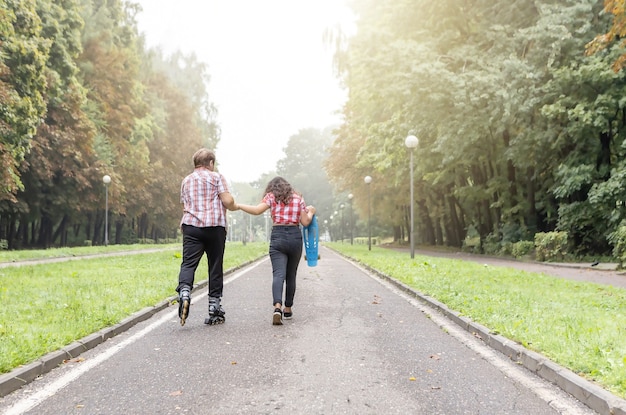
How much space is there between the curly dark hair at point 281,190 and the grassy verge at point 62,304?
2.49 metres

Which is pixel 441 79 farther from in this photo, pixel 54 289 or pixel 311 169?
pixel 311 169

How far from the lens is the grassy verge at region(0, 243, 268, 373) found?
5.52 meters

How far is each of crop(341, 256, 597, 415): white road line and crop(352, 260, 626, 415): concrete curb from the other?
58mm

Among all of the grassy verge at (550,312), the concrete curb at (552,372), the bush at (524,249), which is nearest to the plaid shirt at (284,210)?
the concrete curb at (552,372)

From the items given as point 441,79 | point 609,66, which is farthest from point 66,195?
point 609,66

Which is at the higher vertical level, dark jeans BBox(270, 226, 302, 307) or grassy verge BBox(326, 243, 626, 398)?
dark jeans BBox(270, 226, 302, 307)

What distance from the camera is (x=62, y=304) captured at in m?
8.21

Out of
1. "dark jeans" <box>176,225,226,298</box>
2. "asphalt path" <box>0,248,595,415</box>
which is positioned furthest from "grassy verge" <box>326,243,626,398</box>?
"dark jeans" <box>176,225,226,298</box>

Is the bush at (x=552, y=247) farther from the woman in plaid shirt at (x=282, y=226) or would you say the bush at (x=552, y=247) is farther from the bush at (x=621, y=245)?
the woman in plaid shirt at (x=282, y=226)

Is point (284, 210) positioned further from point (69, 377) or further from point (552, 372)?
point (552, 372)

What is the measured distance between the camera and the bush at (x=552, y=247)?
20.0 metres

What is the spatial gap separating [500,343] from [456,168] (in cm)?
2399

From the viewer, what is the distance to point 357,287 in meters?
12.3

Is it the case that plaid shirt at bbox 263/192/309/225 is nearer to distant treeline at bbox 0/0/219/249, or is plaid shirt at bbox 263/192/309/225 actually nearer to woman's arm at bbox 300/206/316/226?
woman's arm at bbox 300/206/316/226
